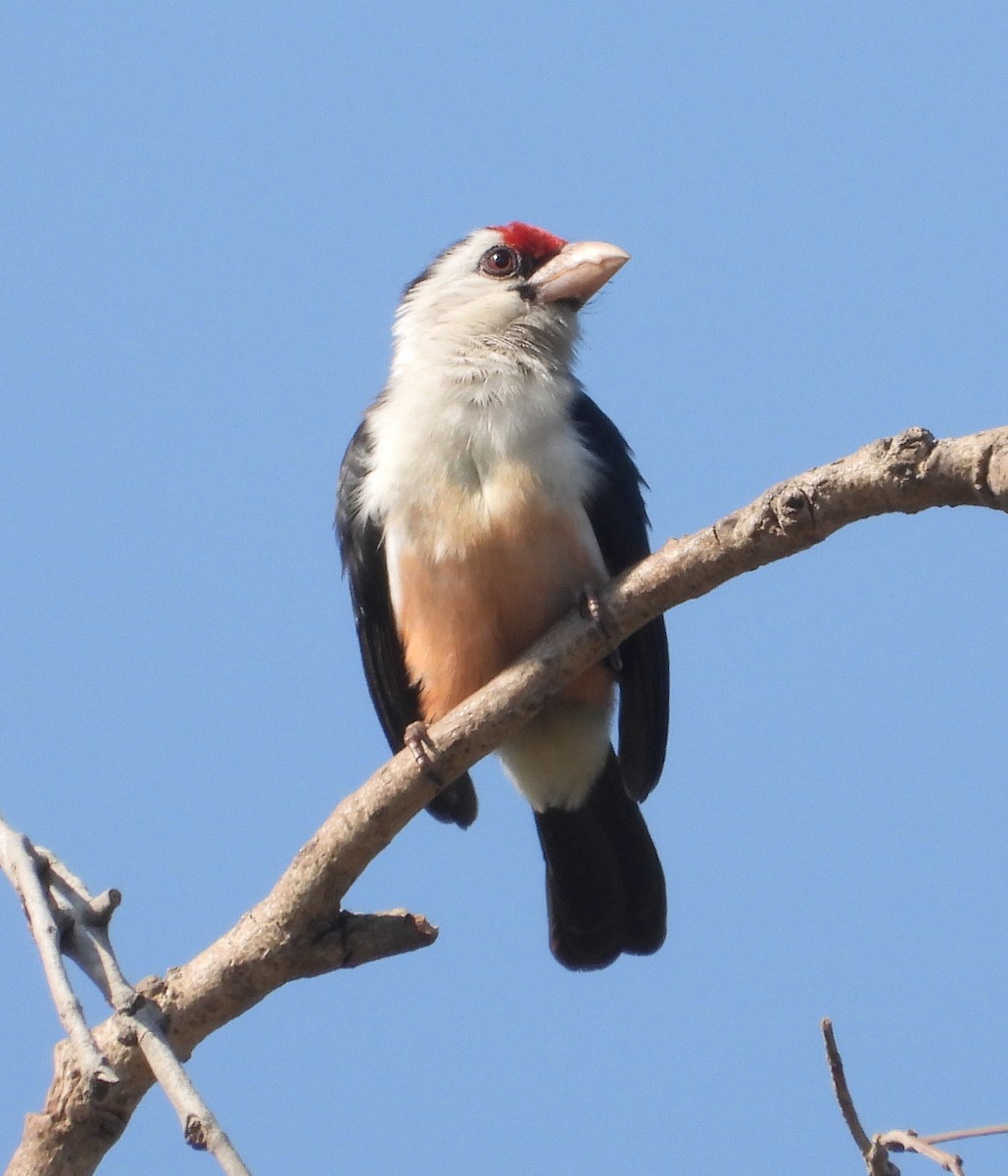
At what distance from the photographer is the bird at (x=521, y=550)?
5348 millimetres

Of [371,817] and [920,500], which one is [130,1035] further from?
[920,500]

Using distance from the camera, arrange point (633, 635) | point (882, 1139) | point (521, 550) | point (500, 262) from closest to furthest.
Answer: point (882, 1139), point (521, 550), point (633, 635), point (500, 262)

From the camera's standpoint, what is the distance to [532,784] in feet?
19.8

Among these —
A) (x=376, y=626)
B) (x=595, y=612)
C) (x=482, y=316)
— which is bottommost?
(x=595, y=612)

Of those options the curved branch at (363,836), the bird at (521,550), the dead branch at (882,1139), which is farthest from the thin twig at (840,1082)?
the bird at (521,550)

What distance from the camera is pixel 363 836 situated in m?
4.58

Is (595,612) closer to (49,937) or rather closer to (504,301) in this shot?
(49,937)

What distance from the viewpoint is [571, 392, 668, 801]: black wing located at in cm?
561

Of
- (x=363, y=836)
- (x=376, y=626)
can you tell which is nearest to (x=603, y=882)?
(x=376, y=626)

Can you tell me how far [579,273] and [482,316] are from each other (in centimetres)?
43

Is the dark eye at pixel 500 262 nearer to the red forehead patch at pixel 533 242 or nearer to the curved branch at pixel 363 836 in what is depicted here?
the red forehead patch at pixel 533 242

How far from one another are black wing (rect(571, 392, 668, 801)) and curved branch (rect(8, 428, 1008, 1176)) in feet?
2.99

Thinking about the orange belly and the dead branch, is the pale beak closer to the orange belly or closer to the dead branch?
the orange belly

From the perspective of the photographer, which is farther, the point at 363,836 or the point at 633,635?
the point at 633,635
